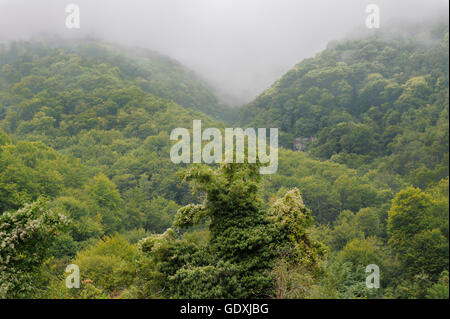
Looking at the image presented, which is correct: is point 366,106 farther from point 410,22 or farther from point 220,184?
point 220,184

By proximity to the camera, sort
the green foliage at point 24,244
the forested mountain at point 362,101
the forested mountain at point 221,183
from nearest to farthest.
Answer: the green foliage at point 24,244 → the forested mountain at point 221,183 → the forested mountain at point 362,101

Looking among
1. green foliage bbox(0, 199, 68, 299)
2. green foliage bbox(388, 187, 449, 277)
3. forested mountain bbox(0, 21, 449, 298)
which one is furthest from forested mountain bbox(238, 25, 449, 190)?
green foliage bbox(0, 199, 68, 299)

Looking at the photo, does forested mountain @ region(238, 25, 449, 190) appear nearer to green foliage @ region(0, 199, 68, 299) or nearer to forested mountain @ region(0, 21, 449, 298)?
forested mountain @ region(0, 21, 449, 298)

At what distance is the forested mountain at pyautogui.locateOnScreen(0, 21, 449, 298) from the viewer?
46.6 ft

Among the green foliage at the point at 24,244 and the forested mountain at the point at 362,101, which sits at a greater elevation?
the forested mountain at the point at 362,101

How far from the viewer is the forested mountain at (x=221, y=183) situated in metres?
14.2

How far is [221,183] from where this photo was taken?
14.8 meters

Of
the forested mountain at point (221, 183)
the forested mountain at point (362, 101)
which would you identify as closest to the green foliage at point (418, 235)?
the forested mountain at point (221, 183)

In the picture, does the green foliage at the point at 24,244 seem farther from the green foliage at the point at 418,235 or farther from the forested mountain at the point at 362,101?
the forested mountain at the point at 362,101

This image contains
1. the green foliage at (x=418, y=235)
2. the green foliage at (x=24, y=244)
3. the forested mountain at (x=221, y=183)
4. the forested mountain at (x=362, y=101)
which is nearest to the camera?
the green foliage at (x=24, y=244)

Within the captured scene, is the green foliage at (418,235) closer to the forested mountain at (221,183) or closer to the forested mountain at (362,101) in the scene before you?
the forested mountain at (221,183)

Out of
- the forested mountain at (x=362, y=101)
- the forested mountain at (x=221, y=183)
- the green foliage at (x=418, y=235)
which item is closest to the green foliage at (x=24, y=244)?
the forested mountain at (x=221, y=183)

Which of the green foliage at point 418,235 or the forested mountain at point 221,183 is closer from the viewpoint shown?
the forested mountain at point 221,183

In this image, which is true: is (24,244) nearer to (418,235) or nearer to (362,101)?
(418,235)
